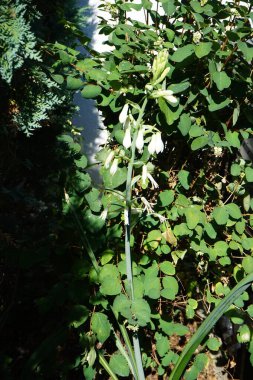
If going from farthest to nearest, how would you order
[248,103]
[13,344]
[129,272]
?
[13,344]
[248,103]
[129,272]

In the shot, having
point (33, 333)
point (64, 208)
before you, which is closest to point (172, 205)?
point (64, 208)

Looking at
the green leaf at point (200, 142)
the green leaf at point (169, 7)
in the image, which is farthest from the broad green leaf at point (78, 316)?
the green leaf at point (169, 7)

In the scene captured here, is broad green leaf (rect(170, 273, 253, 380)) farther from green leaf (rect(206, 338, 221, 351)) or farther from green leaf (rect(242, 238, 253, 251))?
green leaf (rect(242, 238, 253, 251))

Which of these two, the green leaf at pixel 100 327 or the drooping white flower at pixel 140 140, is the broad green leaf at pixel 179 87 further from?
the green leaf at pixel 100 327

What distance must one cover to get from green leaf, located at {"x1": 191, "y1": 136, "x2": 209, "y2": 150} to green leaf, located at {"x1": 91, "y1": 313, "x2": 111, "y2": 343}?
914mm

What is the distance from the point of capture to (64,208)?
1712 millimetres

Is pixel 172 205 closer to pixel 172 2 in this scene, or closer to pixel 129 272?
pixel 129 272

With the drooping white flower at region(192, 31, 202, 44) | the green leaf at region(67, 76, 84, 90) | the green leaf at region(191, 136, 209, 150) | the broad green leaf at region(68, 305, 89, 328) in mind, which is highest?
the drooping white flower at region(192, 31, 202, 44)

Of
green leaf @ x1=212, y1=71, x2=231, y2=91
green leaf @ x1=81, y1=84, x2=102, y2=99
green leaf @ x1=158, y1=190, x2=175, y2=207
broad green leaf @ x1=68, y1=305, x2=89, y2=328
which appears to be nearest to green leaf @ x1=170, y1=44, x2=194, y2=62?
green leaf @ x1=212, y1=71, x2=231, y2=91

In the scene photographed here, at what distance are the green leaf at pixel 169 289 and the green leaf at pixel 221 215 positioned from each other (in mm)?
376

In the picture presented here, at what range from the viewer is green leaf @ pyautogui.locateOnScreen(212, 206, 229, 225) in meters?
1.70

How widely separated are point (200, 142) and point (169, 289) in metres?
0.73

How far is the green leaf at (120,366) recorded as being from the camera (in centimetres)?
164

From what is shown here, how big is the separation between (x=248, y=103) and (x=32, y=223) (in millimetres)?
1539
